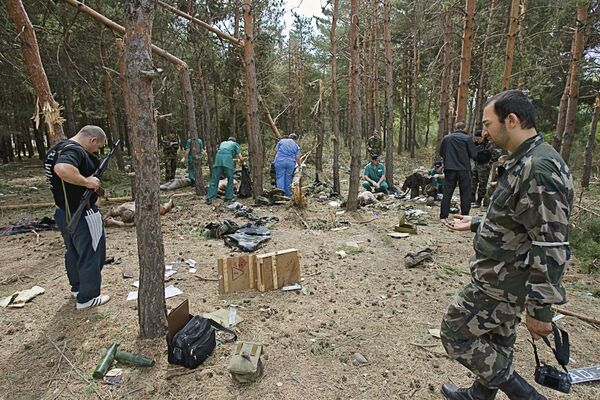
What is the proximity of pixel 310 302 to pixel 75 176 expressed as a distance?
2.82 m

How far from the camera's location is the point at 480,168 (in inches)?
344

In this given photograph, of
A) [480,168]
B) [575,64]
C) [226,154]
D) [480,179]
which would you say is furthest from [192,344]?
[575,64]

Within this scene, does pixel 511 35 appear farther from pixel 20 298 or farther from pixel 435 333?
pixel 20 298

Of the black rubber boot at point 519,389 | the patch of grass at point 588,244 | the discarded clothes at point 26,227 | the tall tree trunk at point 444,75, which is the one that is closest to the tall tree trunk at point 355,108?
the tall tree trunk at point 444,75

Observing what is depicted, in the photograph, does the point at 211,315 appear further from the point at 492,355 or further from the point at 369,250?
the point at 369,250

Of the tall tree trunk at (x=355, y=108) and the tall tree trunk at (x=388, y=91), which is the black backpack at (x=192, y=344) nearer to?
the tall tree trunk at (x=355, y=108)

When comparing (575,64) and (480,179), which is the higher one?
(575,64)

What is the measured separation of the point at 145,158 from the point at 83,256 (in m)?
1.65

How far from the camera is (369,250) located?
19.4 ft

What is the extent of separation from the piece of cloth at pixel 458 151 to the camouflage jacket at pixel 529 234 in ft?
18.4

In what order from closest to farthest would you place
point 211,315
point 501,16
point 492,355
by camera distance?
1. point 492,355
2. point 211,315
3. point 501,16

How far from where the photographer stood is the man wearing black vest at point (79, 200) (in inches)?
138

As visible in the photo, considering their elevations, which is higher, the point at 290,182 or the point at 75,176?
the point at 75,176

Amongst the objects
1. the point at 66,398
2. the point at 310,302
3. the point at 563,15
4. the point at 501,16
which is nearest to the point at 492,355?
the point at 310,302
